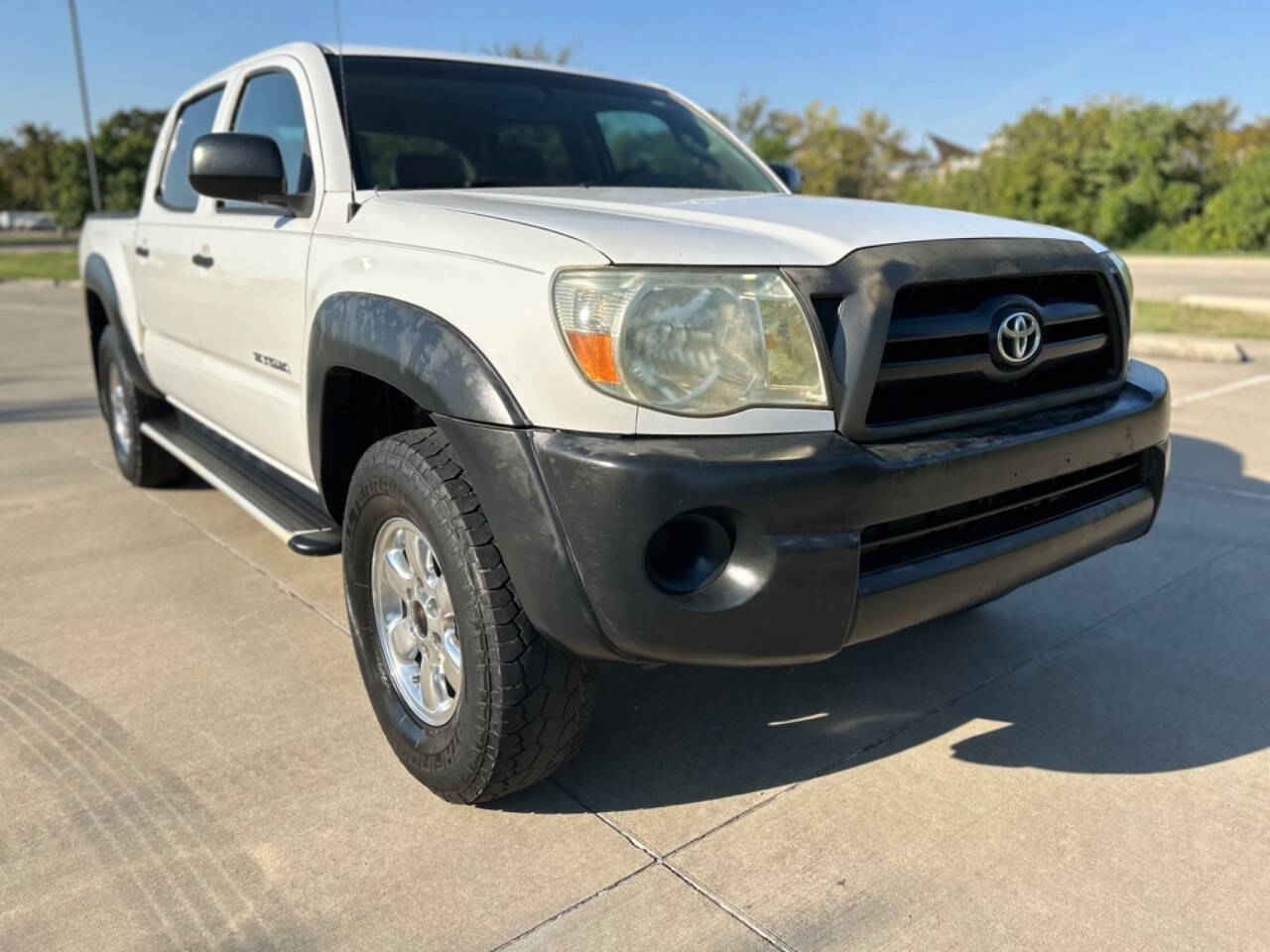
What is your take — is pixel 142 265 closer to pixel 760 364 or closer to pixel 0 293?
pixel 760 364

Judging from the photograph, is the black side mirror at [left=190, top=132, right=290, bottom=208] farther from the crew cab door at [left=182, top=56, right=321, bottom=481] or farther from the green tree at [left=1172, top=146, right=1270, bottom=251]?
the green tree at [left=1172, top=146, right=1270, bottom=251]

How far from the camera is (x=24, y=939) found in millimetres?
1959

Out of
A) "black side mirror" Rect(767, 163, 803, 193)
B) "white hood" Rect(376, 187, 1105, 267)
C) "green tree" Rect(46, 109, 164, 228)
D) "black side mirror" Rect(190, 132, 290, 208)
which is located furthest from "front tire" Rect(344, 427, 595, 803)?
"green tree" Rect(46, 109, 164, 228)

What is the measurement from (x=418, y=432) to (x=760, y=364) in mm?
847

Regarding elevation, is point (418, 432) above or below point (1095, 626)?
above

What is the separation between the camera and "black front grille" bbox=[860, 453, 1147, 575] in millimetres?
2064

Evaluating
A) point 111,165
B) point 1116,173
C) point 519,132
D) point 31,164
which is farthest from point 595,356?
point 31,164

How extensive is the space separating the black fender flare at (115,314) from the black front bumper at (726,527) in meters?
3.15

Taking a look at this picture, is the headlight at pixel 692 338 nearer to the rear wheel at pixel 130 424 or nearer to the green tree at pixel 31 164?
the rear wheel at pixel 130 424

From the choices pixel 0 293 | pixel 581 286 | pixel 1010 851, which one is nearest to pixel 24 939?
pixel 581 286

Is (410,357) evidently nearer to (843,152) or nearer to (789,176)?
(789,176)

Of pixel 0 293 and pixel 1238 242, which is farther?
pixel 1238 242

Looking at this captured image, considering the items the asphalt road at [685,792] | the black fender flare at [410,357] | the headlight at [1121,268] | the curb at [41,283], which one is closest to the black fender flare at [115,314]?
the asphalt road at [685,792]

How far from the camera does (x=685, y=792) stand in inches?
96.4
